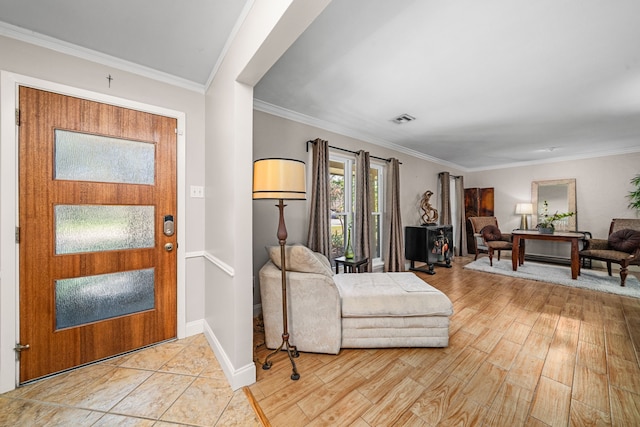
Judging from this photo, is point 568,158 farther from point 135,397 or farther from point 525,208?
point 135,397

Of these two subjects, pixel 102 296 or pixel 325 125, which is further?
pixel 325 125

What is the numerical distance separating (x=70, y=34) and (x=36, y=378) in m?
2.41

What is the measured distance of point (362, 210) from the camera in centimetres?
368

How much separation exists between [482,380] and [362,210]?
2.39 meters

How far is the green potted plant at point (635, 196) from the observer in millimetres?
4598

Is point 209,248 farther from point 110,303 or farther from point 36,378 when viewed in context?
point 36,378

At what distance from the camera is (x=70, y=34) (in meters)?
1.67

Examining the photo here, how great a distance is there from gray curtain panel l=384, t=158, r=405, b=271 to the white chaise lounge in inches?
79.9

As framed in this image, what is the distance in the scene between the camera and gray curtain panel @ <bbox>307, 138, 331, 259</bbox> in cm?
302

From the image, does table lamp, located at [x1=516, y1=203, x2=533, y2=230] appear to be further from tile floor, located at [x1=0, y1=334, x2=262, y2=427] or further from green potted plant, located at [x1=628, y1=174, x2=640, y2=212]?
tile floor, located at [x1=0, y1=334, x2=262, y2=427]

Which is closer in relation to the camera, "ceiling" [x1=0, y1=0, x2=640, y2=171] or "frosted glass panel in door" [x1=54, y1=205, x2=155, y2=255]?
"ceiling" [x1=0, y1=0, x2=640, y2=171]

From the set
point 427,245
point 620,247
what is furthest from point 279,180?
point 620,247

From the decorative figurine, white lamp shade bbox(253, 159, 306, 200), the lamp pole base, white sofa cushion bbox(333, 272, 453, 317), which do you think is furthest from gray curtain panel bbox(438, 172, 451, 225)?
white lamp shade bbox(253, 159, 306, 200)

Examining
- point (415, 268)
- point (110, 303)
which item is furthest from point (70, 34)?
point (415, 268)
